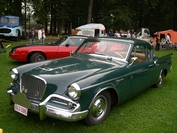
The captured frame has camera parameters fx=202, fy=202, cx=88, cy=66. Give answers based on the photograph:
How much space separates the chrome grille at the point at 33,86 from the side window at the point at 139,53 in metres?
2.23

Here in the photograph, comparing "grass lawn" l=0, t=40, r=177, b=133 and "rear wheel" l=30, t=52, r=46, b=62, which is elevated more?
"rear wheel" l=30, t=52, r=46, b=62

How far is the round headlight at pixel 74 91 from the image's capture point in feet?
10.2

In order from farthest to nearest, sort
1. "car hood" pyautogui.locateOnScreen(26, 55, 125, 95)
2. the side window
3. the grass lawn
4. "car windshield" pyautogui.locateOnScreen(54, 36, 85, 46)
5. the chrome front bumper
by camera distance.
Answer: "car windshield" pyautogui.locateOnScreen(54, 36, 85, 46) < the side window < the grass lawn < "car hood" pyautogui.locateOnScreen(26, 55, 125, 95) < the chrome front bumper

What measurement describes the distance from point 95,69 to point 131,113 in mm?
1358

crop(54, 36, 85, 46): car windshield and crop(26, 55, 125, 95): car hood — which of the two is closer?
crop(26, 55, 125, 95): car hood

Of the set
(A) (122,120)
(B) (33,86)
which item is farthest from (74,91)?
(A) (122,120)

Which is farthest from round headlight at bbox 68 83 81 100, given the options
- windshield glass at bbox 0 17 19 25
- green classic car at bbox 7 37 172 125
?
windshield glass at bbox 0 17 19 25

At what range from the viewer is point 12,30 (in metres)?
19.5

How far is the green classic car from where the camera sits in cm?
315

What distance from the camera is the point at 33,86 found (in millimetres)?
3371

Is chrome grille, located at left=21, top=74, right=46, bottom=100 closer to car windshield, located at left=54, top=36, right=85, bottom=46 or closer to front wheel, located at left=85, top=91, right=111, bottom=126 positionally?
front wheel, located at left=85, top=91, right=111, bottom=126

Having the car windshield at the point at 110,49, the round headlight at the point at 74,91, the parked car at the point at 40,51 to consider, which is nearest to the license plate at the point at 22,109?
the round headlight at the point at 74,91

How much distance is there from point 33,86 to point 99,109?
1.23 m

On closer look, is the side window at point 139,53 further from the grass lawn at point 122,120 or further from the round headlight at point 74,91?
the round headlight at point 74,91
